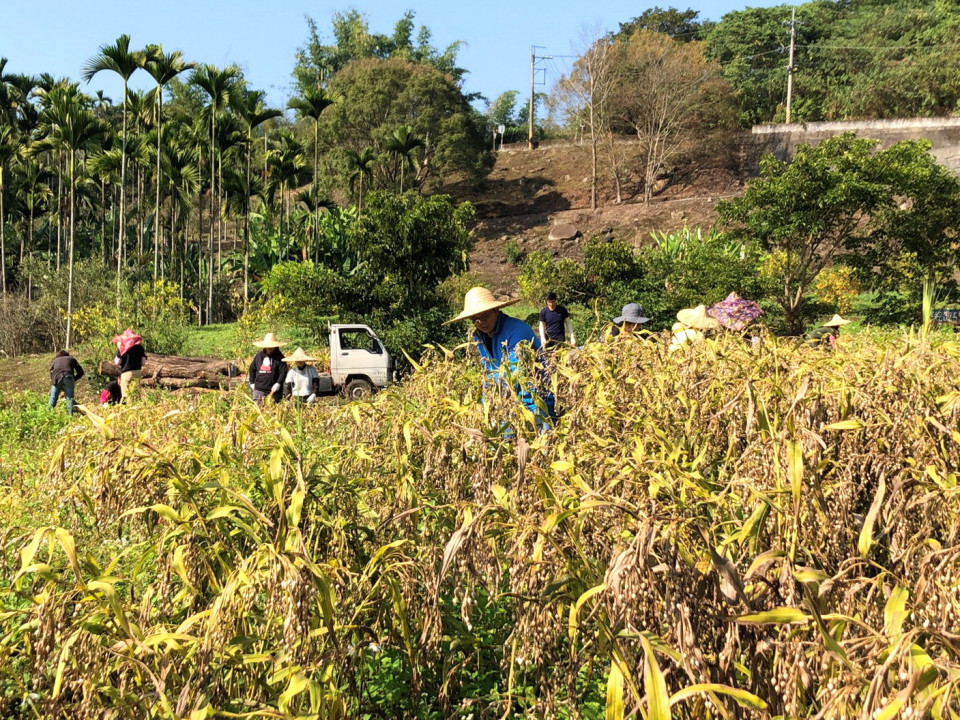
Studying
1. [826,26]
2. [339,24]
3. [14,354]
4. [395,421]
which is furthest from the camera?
[339,24]

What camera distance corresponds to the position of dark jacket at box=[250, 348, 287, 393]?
9.15 meters

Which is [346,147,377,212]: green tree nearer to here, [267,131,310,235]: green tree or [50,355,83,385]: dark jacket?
[267,131,310,235]: green tree

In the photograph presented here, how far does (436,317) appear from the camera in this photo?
15.5 meters

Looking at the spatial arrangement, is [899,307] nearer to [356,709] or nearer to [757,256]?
[757,256]

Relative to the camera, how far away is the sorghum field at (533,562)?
1.44m

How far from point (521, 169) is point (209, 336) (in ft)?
95.6

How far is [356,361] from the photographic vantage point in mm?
14344

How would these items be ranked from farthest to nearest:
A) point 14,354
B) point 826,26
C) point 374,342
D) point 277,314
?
1. point 826,26
2. point 14,354
3. point 277,314
4. point 374,342

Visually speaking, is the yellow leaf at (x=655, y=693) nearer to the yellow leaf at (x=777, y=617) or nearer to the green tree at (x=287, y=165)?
the yellow leaf at (x=777, y=617)

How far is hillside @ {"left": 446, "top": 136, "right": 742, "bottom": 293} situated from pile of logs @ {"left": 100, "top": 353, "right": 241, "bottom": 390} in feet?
58.3

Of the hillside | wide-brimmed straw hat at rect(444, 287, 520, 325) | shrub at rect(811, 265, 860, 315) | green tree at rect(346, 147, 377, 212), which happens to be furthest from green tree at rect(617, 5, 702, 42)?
wide-brimmed straw hat at rect(444, 287, 520, 325)

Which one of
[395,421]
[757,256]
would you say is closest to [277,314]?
[757,256]

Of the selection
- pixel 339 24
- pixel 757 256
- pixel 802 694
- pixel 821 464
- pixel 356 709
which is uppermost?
pixel 339 24

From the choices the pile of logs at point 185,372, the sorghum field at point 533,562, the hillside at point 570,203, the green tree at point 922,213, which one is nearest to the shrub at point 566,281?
the green tree at point 922,213
